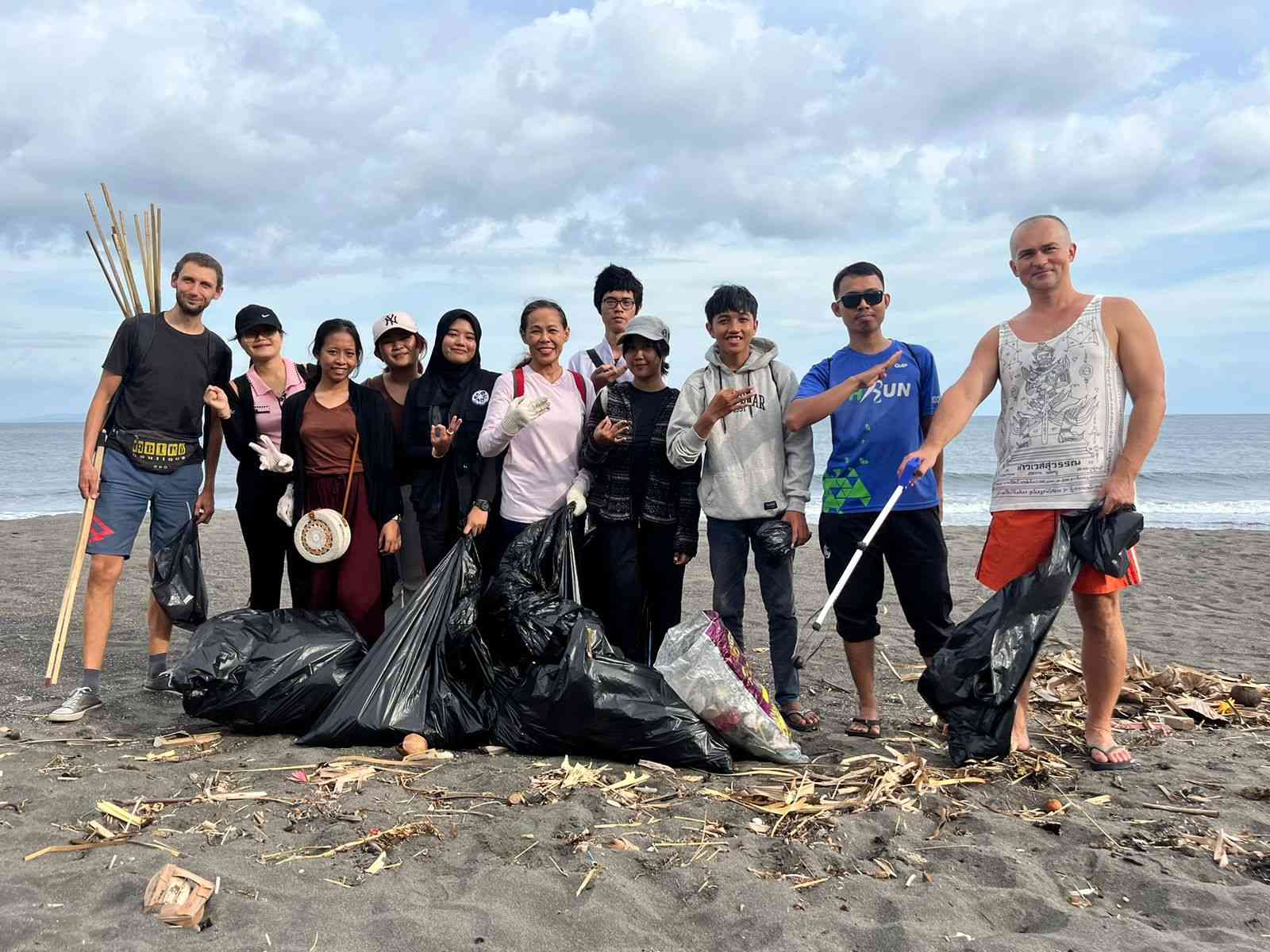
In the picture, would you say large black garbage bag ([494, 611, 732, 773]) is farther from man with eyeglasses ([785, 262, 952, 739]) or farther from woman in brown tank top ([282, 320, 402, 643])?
woman in brown tank top ([282, 320, 402, 643])

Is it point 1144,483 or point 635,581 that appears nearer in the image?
point 635,581

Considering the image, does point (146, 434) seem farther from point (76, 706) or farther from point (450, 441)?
A: point (450, 441)

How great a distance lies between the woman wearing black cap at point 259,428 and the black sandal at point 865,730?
2.64 m

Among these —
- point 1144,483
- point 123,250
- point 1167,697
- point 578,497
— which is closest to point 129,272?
point 123,250

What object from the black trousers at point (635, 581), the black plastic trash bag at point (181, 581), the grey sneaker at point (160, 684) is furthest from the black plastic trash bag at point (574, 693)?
the grey sneaker at point (160, 684)

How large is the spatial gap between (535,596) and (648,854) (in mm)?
1240

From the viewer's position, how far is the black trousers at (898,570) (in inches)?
143

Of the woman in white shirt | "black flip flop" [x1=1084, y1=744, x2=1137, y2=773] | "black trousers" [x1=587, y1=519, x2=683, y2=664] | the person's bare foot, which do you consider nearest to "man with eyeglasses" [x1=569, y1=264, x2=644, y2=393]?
the woman in white shirt

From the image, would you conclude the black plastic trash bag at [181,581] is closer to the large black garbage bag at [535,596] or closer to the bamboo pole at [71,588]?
the bamboo pole at [71,588]

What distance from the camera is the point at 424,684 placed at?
359cm

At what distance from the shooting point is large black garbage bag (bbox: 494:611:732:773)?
3.22m

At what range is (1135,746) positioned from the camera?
362 cm

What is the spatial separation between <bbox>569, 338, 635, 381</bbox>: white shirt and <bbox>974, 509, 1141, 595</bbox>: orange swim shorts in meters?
2.07

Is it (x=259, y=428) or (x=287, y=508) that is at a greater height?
(x=259, y=428)
